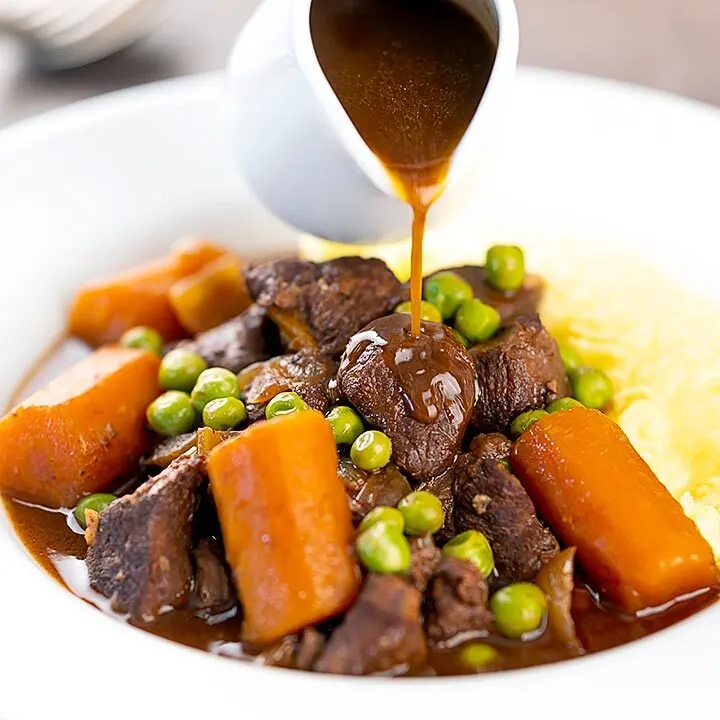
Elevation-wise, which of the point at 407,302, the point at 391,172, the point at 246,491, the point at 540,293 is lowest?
the point at 540,293

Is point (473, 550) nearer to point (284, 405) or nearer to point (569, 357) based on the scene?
point (284, 405)

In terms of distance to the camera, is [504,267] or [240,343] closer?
[240,343]

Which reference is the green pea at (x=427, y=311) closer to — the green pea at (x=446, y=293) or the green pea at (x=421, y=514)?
the green pea at (x=446, y=293)

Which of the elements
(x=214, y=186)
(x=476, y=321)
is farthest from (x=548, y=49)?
(x=476, y=321)

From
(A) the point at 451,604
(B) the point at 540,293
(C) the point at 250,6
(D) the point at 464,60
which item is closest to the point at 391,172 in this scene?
(D) the point at 464,60

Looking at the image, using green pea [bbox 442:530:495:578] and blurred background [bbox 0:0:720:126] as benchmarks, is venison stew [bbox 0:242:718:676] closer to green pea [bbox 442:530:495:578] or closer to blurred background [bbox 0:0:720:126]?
green pea [bbox 442:530:495:578]

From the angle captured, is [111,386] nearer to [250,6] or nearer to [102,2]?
[102,2]

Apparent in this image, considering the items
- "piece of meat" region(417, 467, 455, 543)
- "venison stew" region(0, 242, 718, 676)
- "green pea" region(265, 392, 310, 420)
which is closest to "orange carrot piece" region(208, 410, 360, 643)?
"venison stew" region(0, 242, 718, 676)
